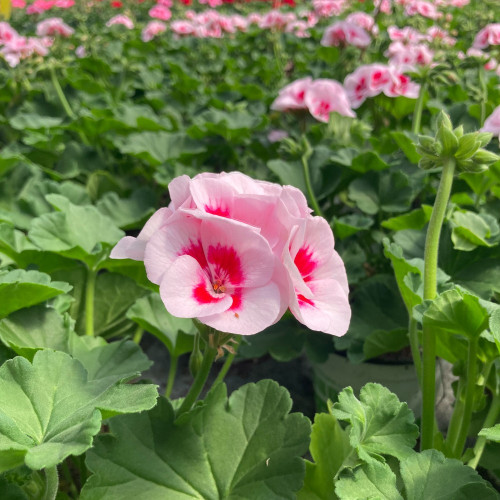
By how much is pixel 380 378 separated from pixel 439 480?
806 millimetres

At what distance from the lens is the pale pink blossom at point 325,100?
204cm

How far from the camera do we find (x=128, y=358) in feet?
3.43

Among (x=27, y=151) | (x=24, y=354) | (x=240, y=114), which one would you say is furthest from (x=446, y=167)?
(x=27, y=151)

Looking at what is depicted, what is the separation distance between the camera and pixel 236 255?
76 cm

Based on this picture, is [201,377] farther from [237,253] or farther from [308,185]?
[308,185]

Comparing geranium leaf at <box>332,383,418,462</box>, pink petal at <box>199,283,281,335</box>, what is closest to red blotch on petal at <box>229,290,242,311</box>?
pink petal at <box>199,283,281,335</box>

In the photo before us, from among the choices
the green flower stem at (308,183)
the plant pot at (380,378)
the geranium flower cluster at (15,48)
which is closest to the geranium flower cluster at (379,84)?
the green flower stem at (308,183)

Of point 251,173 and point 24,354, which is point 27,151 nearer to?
point 251,173

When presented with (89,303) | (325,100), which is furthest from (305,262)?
(325,100)

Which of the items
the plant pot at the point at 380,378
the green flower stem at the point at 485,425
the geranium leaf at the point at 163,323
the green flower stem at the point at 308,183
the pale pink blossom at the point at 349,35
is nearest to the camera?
the green flower stem at the point at 485,425

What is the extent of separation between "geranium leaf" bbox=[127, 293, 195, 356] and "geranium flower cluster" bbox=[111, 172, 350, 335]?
0.43m

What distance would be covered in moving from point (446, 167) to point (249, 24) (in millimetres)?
4447

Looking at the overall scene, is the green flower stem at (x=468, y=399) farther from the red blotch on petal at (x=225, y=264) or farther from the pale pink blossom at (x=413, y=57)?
the pale pink blossom at (x=413, y=57)

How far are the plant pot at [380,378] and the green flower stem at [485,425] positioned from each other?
44 cm
